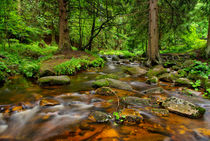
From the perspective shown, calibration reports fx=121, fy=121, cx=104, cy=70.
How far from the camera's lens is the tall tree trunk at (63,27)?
8623mm

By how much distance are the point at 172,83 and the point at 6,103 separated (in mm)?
5896

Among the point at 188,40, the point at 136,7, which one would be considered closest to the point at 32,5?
the point at 136,7

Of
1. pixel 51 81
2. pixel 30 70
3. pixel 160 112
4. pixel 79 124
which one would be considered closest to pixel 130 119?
pixel 160 112

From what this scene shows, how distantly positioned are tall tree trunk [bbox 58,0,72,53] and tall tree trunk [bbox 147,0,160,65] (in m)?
6.36

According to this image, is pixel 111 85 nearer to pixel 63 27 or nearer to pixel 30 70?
pixel 30 70

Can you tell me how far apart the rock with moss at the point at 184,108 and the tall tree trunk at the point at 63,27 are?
26.3ft

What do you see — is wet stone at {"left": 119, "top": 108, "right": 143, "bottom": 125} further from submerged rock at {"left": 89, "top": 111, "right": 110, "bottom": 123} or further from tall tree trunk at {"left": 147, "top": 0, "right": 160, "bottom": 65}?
tall tree trunk at {"left": 147, "top": 0, "right": 160, "bottom": 65}

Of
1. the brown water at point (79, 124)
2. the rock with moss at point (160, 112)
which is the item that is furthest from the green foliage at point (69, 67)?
the rock with moss at point (160, 112)

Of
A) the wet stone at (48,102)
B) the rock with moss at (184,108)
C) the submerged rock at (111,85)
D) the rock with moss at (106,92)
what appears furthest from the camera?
the submerged rock at (111,85)

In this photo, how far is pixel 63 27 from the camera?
8.86 m

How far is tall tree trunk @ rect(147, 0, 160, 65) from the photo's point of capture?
909 cm

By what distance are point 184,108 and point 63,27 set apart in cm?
879

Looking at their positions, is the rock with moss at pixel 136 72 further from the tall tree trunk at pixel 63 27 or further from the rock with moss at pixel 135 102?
the tall tree trunk at pixel 63 27

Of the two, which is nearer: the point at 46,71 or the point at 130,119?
the point at 130,119
